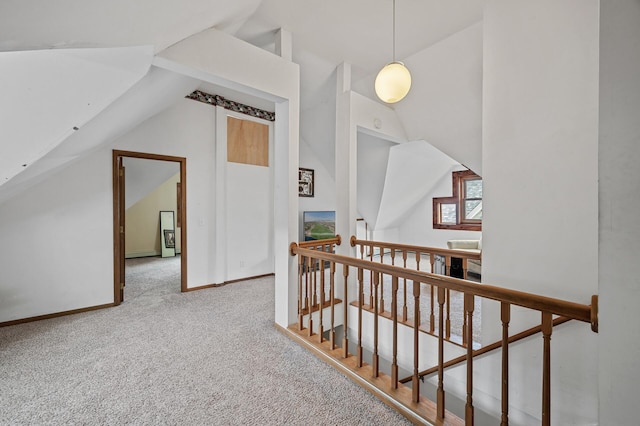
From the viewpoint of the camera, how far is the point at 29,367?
1.93 m

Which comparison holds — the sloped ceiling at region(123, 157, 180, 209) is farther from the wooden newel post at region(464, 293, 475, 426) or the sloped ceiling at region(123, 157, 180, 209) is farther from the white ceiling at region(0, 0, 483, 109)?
the wooden newel post at region(464, 293, 475, 426)

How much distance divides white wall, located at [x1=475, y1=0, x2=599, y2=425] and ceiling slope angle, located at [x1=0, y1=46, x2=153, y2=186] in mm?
2399

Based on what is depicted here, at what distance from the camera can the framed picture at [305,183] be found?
16.1 feet

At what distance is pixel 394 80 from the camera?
6.32ft

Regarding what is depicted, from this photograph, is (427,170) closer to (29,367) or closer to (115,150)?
(115,150)

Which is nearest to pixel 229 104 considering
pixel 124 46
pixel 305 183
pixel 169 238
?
pixel 305 183

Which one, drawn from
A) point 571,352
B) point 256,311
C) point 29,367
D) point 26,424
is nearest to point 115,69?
point 26,424

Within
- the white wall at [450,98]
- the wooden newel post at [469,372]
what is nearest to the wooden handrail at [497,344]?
the wooden newel post at [469,372]

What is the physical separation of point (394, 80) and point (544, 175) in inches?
46.4

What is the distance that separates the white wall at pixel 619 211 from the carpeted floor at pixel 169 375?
1.16 m

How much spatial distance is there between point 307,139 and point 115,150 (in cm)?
296

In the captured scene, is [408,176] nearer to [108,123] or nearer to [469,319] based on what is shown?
[469,319]

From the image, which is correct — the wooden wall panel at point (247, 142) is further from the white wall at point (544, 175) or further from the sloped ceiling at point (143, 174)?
the white wall at point (544, 175)

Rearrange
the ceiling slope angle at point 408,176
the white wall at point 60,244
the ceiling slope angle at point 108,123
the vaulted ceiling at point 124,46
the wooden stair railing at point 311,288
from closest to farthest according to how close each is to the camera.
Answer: the vaulted ceiling at point 124,46 < the ceiling slope angle at point 108,123 < the wooden stair railing at point 311,288 < the white wall at point 60,244 < the ceiling slope angle at point 408,176
